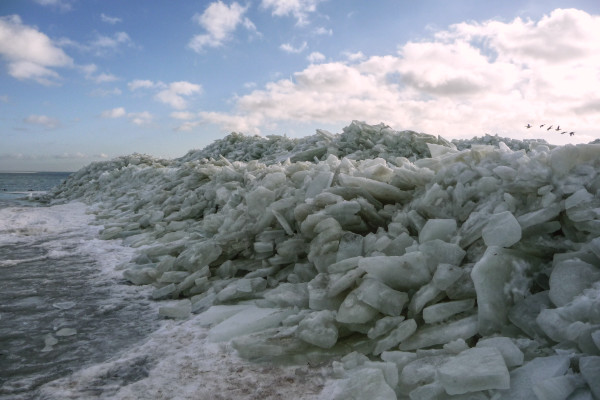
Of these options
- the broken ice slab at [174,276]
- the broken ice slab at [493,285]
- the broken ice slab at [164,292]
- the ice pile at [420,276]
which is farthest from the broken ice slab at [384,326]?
the broken ice slab at [174,276]

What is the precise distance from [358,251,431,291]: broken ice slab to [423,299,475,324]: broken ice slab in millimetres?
200

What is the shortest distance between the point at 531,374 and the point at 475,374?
0.70ft

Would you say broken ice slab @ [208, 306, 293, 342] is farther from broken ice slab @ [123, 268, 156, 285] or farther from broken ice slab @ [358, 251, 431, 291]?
broken ice slab @ [123, 268, 156, 285]

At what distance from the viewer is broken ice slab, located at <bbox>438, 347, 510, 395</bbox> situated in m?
1.48

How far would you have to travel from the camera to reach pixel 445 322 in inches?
78.2

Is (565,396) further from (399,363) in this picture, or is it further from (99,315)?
(99,315)

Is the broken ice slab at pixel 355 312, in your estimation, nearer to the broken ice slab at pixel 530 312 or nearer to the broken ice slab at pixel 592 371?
the broken ice slab at pixel 530 312

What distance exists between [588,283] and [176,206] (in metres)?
5.05

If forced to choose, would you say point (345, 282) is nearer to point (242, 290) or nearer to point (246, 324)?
point (246, 324)

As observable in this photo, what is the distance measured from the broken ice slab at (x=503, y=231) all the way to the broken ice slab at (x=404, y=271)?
34cm

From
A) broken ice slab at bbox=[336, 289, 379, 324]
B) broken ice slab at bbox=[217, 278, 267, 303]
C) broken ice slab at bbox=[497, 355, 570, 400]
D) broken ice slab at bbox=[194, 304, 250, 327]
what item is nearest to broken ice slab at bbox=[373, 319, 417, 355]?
broken ice slab at bbox=[336, 289, 379, 324]

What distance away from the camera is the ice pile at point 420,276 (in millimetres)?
1620

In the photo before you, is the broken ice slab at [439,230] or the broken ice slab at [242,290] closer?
the broken ice slab at [439,230]

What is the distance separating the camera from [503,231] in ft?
6.82
